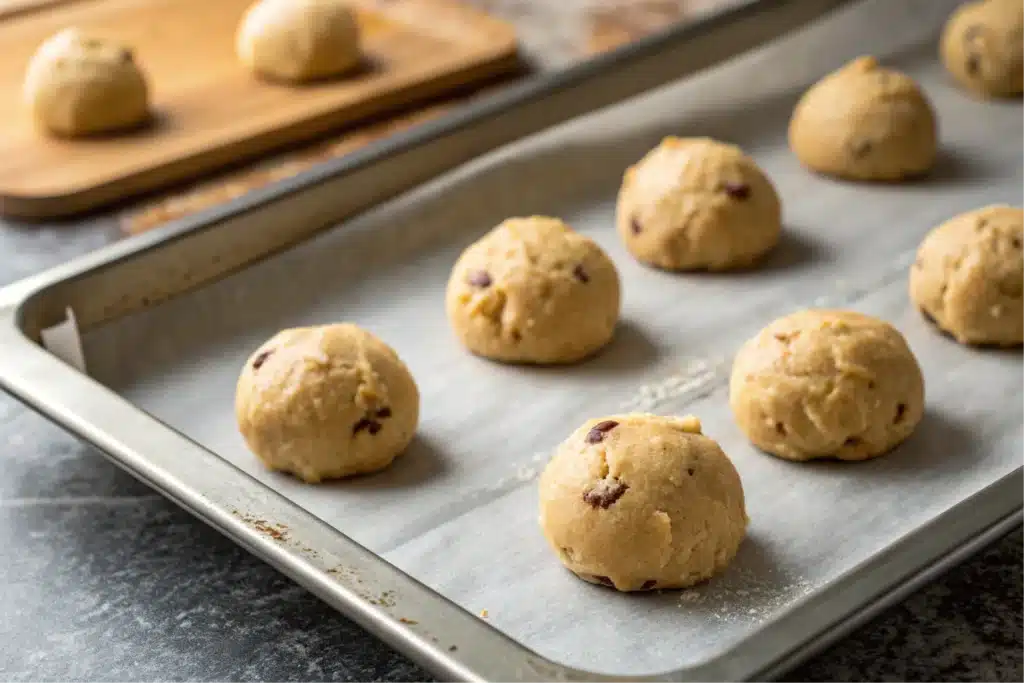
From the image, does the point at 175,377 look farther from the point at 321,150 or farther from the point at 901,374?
the point at 901,374

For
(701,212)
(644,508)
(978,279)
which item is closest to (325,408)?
(644,508)

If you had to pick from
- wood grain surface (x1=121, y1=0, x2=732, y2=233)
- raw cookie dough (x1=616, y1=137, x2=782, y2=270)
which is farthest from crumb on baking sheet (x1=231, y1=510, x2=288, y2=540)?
wood grain surface (x1=121, y1=0, x2=732, y2=233)

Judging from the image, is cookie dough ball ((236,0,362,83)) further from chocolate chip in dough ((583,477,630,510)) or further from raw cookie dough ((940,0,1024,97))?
chocolate chip in dough ((583,477,630,510))

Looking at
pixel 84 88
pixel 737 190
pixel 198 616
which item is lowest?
pixel 198 616

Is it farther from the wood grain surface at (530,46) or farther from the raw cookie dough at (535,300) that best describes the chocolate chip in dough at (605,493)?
the wood grain surface at (530,46)

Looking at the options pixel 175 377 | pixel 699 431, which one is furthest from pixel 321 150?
pixel 699 431

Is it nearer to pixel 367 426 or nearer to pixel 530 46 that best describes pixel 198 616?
pixel 367 426
